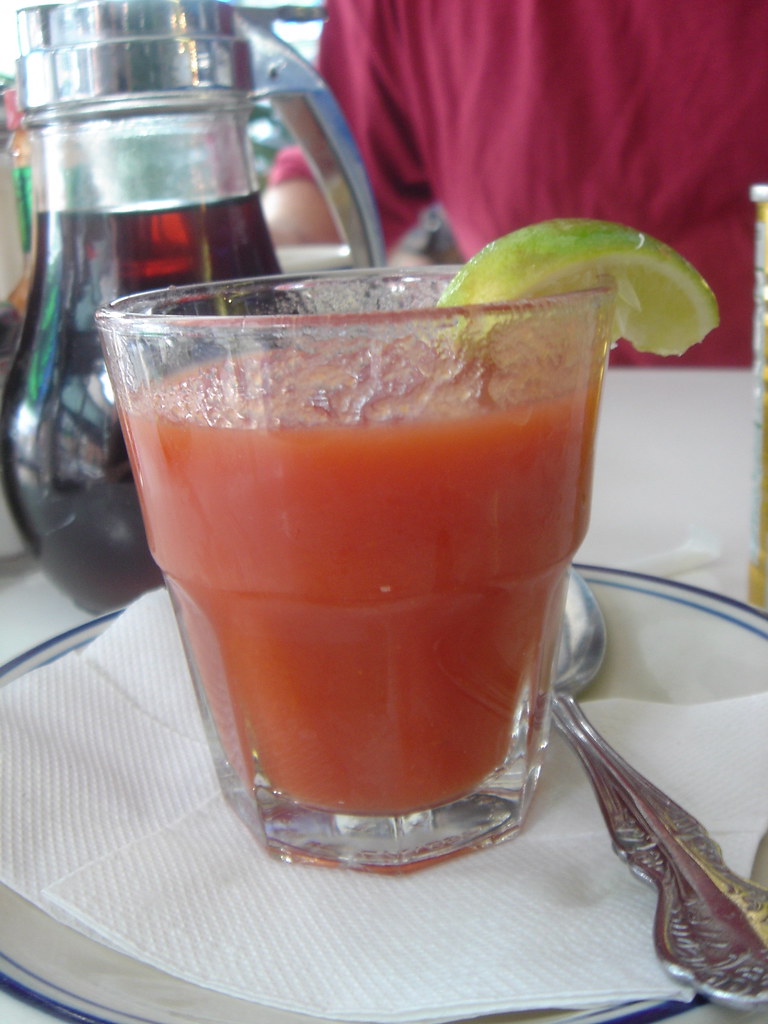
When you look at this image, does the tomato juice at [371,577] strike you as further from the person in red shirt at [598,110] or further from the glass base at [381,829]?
the person in red shirt at [598,110]

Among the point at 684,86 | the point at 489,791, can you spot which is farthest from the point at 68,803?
the point at 684,86

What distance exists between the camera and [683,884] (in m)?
0.43

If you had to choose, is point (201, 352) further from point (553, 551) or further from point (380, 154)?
point (380, 154)

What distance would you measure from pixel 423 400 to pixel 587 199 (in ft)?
Result: 5.36

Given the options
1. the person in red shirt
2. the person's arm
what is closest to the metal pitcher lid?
the person in red shirt

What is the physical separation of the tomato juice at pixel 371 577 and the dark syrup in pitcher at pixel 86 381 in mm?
176

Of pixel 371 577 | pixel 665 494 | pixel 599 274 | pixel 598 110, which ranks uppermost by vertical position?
pixel 598 110

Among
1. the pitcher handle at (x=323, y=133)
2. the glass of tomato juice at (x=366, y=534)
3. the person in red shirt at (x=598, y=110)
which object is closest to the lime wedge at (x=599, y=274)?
the glass of tomato juice at (x=366, y=534)

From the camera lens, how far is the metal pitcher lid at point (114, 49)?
0.64 m

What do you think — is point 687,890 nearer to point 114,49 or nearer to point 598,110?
point 114,49

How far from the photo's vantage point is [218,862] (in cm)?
50

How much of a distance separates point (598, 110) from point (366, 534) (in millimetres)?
1649

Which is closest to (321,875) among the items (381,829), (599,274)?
(381,829)

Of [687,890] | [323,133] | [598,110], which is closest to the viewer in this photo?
[687,890]
